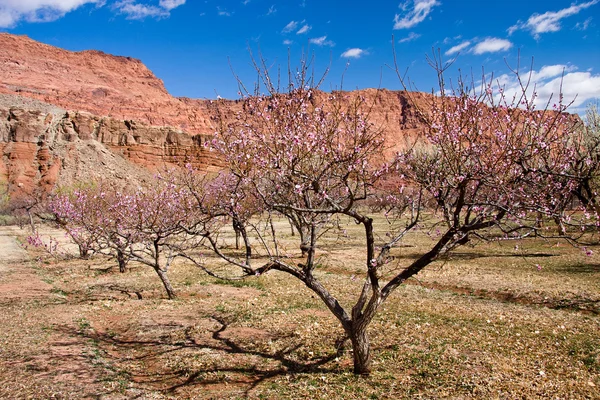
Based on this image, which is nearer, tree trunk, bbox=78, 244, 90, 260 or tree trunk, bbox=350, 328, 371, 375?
tree trunk, bbox=350, 328, 371, 375

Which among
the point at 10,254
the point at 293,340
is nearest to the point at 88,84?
the point at 10,254

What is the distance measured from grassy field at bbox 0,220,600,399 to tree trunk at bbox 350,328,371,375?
0.55 feet

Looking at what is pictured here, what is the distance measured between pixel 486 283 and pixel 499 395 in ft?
32.0

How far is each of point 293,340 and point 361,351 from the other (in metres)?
2.64

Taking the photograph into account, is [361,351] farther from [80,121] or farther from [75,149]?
[80,121]

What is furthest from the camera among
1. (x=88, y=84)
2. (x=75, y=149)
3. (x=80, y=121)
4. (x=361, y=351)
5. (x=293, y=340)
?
(x=88, y=84)

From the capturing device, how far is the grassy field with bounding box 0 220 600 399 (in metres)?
6.83

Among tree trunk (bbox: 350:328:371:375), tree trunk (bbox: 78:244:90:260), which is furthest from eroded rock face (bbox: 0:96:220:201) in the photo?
tree trunk (bbox: 350:328:371:375)

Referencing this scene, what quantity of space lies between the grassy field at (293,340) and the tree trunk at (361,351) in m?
0.17

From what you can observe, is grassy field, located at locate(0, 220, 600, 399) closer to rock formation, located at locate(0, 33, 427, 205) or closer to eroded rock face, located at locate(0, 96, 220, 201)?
rock formation, located at locate(0, 33, 427, 205)

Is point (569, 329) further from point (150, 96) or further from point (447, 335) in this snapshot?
point (150, 96)

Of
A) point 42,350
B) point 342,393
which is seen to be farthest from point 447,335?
point 42,350

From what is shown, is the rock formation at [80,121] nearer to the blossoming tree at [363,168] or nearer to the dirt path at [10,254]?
the dirt path at [10,254]

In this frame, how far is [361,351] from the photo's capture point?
7047mm
